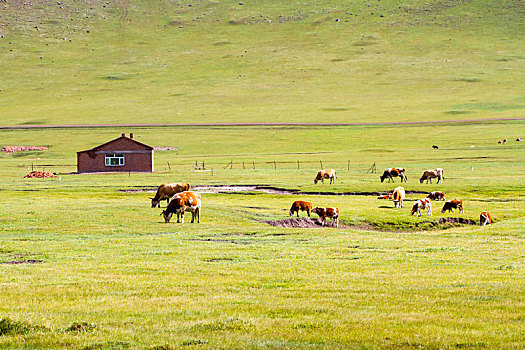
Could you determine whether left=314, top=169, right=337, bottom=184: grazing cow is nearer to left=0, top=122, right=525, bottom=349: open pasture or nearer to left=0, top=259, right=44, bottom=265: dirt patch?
left=0, top=122, right=525, bottom=349: open pasture

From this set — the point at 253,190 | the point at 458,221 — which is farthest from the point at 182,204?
the point at 253,190

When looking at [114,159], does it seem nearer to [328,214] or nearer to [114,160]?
[114,160]

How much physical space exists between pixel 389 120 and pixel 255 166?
239ft

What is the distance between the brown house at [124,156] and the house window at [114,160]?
421 mm

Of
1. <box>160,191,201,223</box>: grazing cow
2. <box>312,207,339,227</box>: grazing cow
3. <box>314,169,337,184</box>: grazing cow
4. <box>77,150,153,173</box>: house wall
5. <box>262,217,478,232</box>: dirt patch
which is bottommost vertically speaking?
<box>262,217,478,232</box>: dirt patch

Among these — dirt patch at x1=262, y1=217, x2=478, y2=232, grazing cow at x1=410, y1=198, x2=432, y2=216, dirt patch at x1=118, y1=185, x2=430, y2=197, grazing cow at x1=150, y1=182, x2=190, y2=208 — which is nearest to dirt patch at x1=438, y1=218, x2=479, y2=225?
dirt patch at x1=262, y1=217, x2=478, y2=232

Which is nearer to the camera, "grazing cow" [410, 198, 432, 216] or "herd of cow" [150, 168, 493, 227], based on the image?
"herd of cow" [150, 168, 493, 227]

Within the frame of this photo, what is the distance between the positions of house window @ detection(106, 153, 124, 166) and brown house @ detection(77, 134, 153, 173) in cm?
42

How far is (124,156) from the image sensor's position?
317ft

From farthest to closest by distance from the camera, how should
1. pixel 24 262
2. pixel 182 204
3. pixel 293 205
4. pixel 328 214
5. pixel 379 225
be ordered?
1. pixel 293 205
2. pixel 379 225
3. pixel 328 214
4. pixel 182 204
5. pixel 24 262

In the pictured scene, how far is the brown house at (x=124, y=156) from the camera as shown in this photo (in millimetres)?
95625

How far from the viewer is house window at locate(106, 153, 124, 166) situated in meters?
97.0

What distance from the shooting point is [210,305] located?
15703mm

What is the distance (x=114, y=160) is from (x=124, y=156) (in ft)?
5.67
